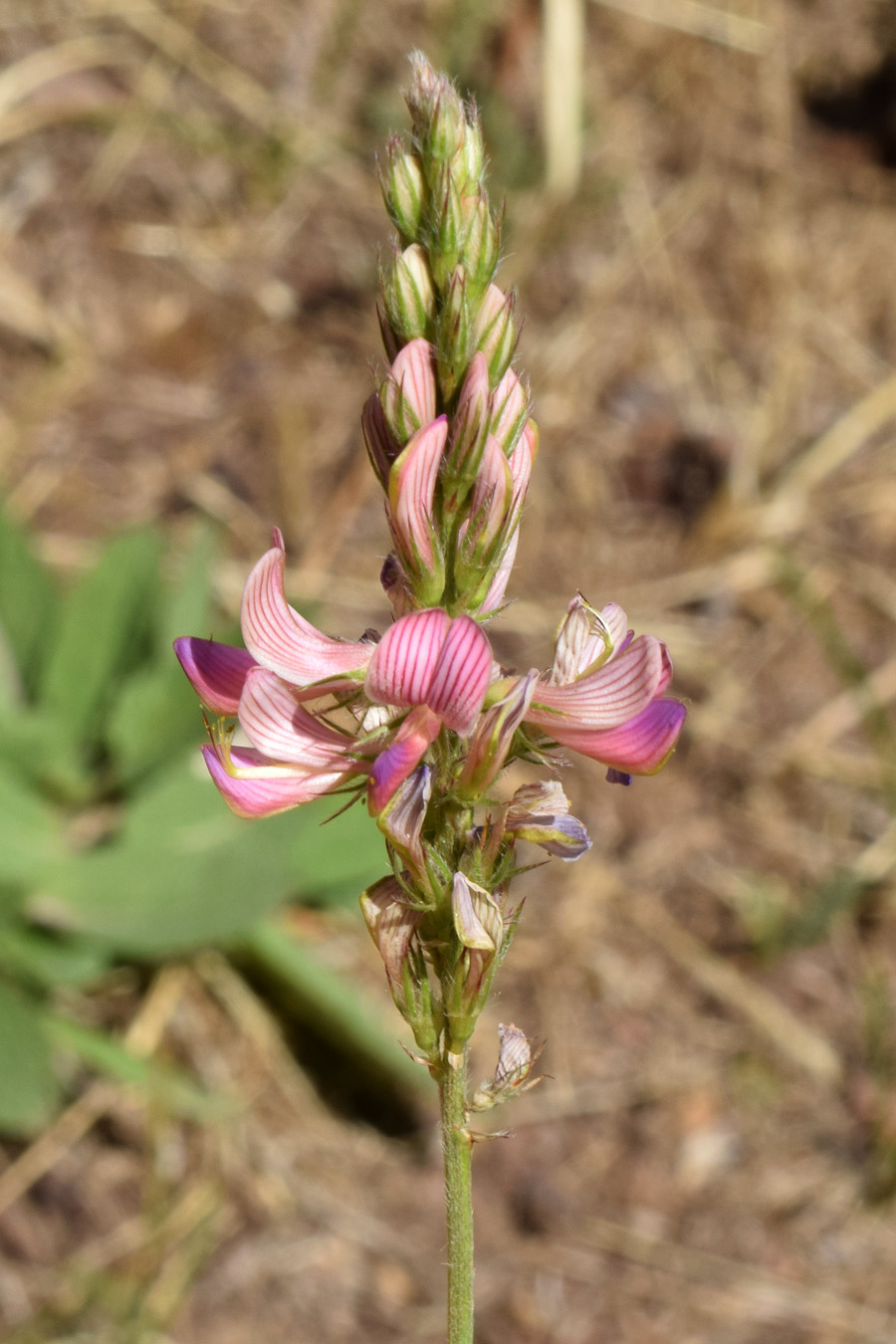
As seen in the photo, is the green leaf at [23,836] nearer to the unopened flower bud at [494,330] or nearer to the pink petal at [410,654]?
the pink petal at [410,654]

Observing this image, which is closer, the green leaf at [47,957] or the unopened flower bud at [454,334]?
the unopened flower bud at [454,334]

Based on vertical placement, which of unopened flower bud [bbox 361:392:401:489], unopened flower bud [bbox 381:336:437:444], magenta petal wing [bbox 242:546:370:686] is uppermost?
unopened flower bud [bbox 381:336:437:444]

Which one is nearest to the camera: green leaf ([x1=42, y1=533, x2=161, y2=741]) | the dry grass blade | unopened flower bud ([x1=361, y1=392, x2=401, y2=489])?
unopened flower bud ([x1=361, y1=392, x2=401, y2=489])

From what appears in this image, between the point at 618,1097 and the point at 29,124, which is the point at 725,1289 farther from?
the point at 29,124

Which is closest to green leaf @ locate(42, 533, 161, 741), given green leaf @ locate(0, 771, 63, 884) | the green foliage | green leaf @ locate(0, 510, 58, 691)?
the green foliage

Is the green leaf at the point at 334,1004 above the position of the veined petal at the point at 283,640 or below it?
below

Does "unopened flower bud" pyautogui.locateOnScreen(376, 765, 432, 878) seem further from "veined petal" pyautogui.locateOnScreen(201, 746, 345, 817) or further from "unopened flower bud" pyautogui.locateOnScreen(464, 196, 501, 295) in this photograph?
"unopened flower bud" pyautogui.locateOnScreen(464, 196, 501, 295)

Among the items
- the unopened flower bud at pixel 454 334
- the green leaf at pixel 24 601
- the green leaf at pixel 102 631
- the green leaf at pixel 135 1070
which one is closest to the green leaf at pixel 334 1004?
the green leaf at pixel 135 1070

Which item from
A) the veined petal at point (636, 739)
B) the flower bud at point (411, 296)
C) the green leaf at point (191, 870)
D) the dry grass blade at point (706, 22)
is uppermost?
the flower bud at point (411, 296)
